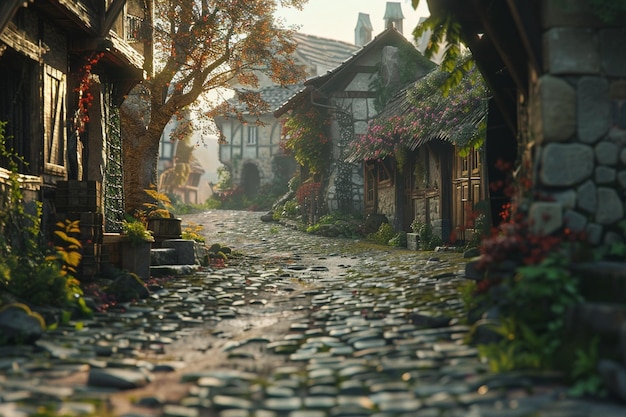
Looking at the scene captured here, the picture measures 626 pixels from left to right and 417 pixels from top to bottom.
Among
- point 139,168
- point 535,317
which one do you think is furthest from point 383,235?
point 535,317

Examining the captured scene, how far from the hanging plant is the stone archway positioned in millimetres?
13919

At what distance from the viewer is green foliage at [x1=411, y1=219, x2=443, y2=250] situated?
50.4ft

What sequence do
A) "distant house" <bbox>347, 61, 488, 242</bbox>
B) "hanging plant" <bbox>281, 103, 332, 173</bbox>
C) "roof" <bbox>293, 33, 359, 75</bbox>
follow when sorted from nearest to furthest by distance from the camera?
"distant house" <bbox>347, 61, 488, 242</bbox> < "hanging plant" <bbox>281, 103, 332, 173</bbox> < "roof" <bbox>293, 33, 359, 75</bbox>

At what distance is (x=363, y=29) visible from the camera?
4512 cm

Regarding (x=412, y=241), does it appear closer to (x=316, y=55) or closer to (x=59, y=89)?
(x=59, y=89)

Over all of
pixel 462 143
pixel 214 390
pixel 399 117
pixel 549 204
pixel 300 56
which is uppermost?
pixel 300 56

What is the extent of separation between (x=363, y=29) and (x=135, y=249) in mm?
38295

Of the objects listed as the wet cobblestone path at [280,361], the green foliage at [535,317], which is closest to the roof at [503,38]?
the green foliage at [535,317]

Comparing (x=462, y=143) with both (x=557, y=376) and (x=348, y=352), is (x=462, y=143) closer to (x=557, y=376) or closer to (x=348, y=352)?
(x=348, y=352)

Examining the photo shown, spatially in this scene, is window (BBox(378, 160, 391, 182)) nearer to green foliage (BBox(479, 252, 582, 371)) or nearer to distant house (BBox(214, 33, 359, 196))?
green foliage (BBox(479, 252, 582, 371))

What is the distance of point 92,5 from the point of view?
10094 mm

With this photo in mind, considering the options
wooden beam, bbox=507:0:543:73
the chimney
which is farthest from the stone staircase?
the chimney

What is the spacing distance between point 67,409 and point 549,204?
12.8 feet

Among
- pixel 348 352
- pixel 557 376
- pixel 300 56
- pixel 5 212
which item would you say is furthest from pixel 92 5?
pixel 300 56
